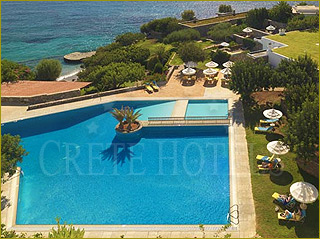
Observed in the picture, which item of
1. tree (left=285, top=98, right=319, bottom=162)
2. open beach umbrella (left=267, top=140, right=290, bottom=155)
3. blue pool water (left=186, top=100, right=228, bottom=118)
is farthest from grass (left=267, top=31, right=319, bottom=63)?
tree (left=285, top=98, right=319, bottom=162)

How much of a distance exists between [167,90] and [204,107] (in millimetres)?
6146

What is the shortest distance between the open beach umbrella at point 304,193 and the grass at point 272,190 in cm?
114

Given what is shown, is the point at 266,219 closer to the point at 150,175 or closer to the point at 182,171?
the point at 182,171

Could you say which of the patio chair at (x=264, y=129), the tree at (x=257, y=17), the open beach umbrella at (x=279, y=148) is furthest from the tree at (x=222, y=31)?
the open beach umbrella at (x=279, y=148)

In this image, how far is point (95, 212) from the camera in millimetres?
19453

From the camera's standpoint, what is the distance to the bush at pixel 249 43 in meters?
51.0

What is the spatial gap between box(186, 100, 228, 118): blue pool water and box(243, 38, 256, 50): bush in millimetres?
23316

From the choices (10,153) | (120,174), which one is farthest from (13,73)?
(120,174)

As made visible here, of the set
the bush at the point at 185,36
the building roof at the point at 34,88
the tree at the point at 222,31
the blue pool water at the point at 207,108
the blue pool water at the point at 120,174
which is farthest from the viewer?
the bush at the point at 185,36

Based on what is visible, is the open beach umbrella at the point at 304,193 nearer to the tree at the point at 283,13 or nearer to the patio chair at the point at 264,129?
the patio chair at the point at 264,129

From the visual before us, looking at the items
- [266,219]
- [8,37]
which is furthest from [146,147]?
[8,37]

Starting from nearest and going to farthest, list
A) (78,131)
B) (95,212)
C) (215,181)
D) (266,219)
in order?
1. (266,219)
2. (95,212)
3. (215,181)
4. (78,131)

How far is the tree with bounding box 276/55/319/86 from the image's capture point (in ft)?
87.9

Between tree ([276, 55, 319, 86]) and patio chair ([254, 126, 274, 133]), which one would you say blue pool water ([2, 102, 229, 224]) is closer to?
patio chair ([254, 126, 274, 133])
